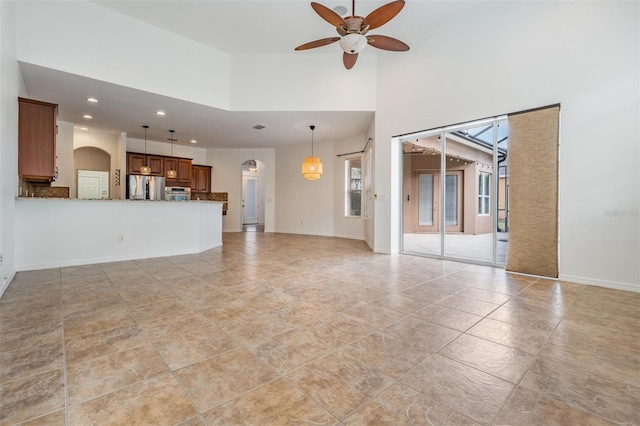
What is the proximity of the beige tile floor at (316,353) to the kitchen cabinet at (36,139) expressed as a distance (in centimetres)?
170

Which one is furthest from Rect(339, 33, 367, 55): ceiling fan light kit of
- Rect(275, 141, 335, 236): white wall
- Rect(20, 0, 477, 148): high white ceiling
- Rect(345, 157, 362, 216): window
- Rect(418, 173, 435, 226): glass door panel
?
Rect(418, 173, 435, 226): glass door panel

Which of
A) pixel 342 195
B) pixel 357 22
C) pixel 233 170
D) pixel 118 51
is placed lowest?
pixel 342 195

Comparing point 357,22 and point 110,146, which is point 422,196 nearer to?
point 357,22

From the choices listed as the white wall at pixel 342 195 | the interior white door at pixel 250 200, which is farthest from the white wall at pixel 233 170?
the interior white door at pixel 250 200

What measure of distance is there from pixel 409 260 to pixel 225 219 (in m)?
7.11

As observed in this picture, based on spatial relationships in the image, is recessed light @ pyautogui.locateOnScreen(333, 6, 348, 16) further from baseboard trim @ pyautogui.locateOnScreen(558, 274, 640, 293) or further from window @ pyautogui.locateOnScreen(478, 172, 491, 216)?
window @ pyautogui.locateOnScreen(478, 172, 491, 216)

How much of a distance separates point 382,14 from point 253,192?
12318 millimetres

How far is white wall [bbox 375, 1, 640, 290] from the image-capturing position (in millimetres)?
3213

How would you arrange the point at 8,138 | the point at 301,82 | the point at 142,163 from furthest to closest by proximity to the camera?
the point at 142,163 → the point at 301,82 → the point at 8,138

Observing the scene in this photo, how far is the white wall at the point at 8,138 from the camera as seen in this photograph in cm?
302

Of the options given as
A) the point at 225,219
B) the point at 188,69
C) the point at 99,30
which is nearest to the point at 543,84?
the point at 188,69

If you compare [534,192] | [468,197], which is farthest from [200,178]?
[534,192]

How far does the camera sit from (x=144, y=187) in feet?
26.2

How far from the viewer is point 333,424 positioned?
3.99 feet
